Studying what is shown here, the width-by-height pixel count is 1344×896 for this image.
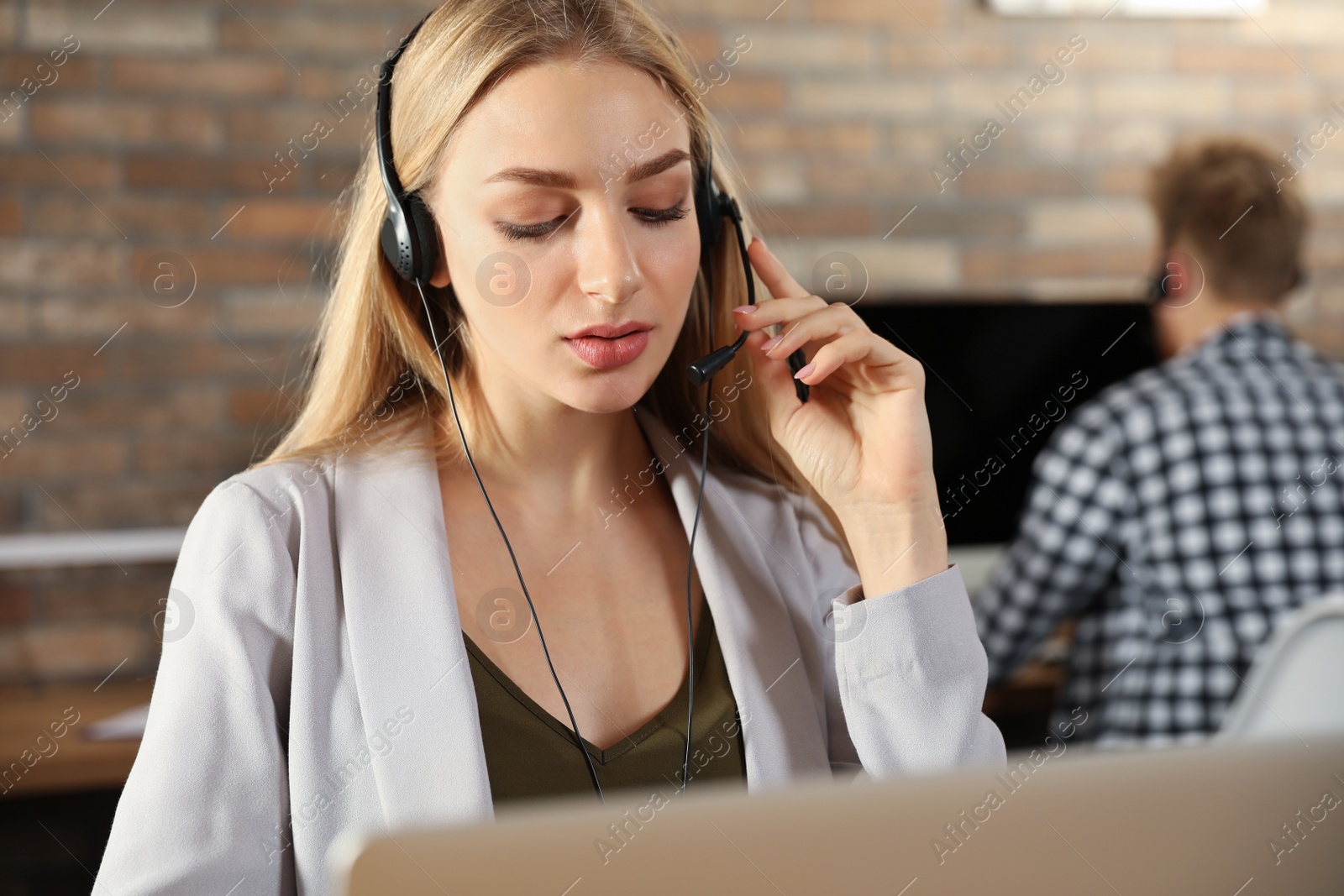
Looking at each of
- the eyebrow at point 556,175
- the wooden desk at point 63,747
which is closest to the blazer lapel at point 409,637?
the eyebrow at point 556,175

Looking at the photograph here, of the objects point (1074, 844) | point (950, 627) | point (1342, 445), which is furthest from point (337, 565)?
point (1342, 445)

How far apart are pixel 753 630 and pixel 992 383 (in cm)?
135

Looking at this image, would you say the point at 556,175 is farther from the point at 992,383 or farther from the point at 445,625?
the point at 992,383

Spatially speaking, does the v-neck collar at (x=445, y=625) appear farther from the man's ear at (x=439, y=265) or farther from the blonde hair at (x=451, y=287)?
the man's ear at (x=439, y=265)

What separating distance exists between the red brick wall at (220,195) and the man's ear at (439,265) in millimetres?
1130

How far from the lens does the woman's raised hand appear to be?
Answer: 1.04 meters

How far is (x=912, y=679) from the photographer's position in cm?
97

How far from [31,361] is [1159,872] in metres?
2.11

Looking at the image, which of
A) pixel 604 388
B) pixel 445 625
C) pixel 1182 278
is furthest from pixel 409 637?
pixel 1182 278

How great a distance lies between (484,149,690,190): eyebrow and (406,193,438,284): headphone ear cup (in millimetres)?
103

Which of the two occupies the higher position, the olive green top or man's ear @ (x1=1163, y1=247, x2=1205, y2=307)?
man's ear @ (x1=1163, y1=247, x2=1205, y2=307)

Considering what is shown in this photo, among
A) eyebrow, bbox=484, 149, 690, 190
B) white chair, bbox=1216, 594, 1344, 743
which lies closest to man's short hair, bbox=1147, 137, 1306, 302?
white chair, bbox=1216, 594, 1344, 743

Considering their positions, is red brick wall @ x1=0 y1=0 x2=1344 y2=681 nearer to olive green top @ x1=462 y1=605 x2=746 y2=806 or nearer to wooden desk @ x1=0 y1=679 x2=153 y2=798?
wooden desk @ x1=0 y1=679 x2=153 y2=798

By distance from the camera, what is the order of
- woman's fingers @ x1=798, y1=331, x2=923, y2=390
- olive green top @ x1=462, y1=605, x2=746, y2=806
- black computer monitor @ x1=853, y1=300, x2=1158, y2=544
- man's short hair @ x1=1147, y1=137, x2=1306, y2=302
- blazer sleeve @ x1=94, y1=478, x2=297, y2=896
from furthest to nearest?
black computer monitor @ x1=853, y1=300, x2=1158, y2=544
man's short hair @ x1=1147, y1=137, x2=1306, y2=302
woman's fingers @ x1=798, y1=331, x2=923, y2=390
olive green top @ x1=462, y1=605, x2=746, y2=806
blazer sleeve @ x1=94, y1=478, x2=297, y2=896
